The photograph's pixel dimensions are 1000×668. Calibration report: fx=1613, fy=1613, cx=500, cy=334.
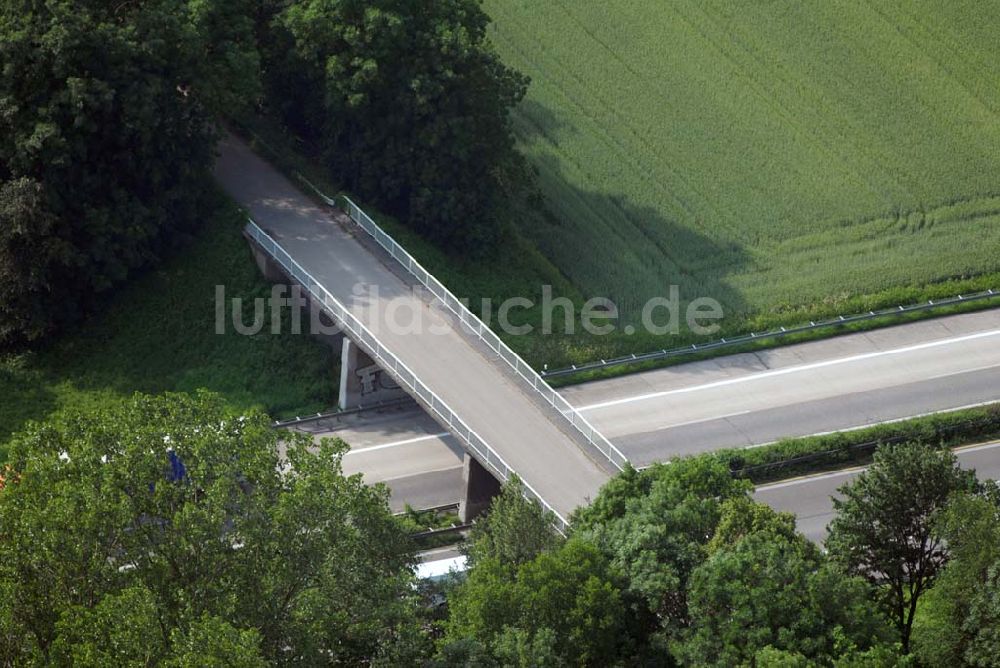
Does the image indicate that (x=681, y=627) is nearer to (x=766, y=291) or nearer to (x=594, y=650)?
(x=594, y=650)

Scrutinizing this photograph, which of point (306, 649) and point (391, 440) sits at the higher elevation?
point (391, 440)

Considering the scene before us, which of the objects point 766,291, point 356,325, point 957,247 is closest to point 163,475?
point 356,325

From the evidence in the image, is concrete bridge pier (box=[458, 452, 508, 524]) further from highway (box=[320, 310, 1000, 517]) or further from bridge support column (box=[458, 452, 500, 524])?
highway (box=[320, 310, 1000, 517])

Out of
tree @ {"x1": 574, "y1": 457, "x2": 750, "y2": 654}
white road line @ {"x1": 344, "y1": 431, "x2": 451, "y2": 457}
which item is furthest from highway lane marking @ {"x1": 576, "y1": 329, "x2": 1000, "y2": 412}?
tree @ {"x1": 574, "y1": 457, "x2": 750, "y2": 654}

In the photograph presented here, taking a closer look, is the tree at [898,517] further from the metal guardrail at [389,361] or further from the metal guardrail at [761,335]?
the metal guardrail at [761,335]

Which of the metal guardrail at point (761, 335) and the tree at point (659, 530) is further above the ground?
the metal guardrail at point (761, 335)

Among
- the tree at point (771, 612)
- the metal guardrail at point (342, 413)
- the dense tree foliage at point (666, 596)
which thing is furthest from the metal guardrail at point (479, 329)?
the tree at point (771, 612)

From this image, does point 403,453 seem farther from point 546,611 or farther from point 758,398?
point 546,611
